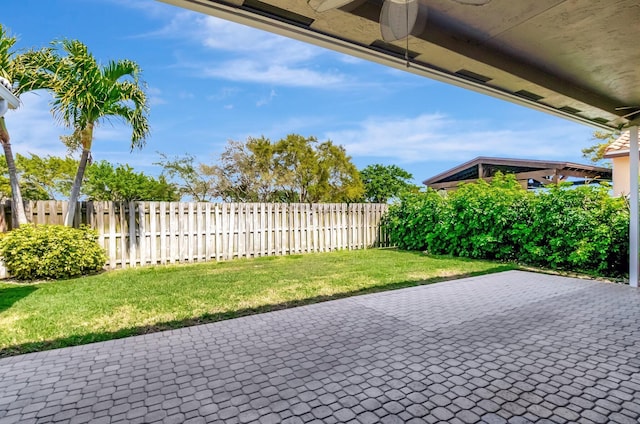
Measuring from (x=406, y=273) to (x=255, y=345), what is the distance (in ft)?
13.3

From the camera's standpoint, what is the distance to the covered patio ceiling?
8.60 ft

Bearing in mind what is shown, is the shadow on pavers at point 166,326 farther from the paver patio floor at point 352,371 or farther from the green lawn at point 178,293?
the paver patio floor at point 352,371

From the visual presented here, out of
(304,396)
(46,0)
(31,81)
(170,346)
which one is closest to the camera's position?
(304,396)

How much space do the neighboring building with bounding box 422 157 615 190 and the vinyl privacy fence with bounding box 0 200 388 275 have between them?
15.9ft

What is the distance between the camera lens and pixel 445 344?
3027 mm

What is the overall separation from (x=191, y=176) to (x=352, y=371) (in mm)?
14123

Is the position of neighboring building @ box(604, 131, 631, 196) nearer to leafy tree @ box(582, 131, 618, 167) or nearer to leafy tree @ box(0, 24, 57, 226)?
leafy tree @ box(582, 131, 618, 167)

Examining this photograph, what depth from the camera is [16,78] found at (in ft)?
19.8

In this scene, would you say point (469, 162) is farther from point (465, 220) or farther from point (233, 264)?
point (233, 264)

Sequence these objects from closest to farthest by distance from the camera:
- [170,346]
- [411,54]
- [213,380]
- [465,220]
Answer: [213,380] → [170,346] → [411,54] → [465,220]

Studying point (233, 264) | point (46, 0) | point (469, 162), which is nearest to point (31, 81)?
point (46, 0)

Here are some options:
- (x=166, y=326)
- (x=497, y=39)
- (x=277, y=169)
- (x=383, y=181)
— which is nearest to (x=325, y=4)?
(x=497, y=39)

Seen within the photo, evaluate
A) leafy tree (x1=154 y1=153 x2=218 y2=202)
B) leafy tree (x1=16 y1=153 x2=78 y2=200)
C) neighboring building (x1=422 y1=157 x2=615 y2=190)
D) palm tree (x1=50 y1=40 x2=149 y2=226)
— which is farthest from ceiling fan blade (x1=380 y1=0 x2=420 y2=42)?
leafy tree (x1=16 y1=153 x2=78 y2=200)

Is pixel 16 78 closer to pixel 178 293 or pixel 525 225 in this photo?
pixel 178 293
